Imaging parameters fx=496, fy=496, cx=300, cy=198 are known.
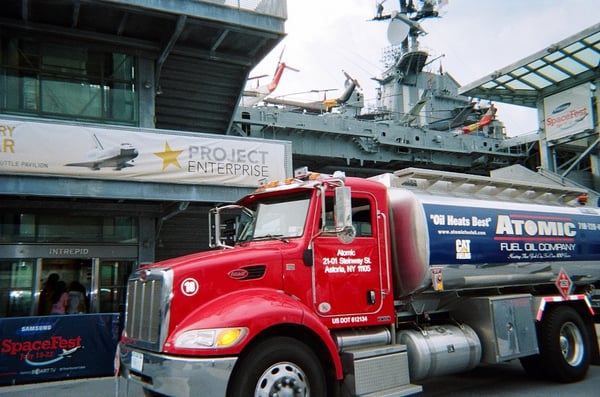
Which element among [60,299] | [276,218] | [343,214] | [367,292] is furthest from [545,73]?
[60,299]

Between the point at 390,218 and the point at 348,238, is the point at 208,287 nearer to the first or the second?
the point at 348,238

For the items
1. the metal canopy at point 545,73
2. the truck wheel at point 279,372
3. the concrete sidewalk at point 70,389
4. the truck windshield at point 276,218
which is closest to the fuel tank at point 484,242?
the truck windshield at point 276,218

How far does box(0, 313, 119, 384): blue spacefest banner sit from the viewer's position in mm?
9352

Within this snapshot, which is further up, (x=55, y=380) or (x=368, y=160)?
(x=368, y=160)

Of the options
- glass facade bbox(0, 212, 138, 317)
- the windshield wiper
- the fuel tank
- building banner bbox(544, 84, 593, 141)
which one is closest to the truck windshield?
the windshield wiper

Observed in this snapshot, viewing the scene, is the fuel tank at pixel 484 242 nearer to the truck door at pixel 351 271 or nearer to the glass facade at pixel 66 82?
the truck door at pixel 351 271

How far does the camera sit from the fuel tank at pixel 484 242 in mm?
6938

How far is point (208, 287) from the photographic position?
5461 millimetres

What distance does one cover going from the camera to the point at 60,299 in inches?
485

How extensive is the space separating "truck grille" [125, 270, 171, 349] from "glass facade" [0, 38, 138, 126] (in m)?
8.61

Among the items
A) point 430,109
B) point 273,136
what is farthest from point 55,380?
point 430,109

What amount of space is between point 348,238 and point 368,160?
69.7 feet

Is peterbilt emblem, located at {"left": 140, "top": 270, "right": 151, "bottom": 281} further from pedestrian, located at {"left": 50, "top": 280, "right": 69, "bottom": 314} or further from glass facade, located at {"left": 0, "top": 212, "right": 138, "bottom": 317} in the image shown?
glass facade, located at {"left": 0, "top": 212, "right": 138, "bottom": 317}

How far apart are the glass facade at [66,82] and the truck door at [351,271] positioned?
9410 millimetres
